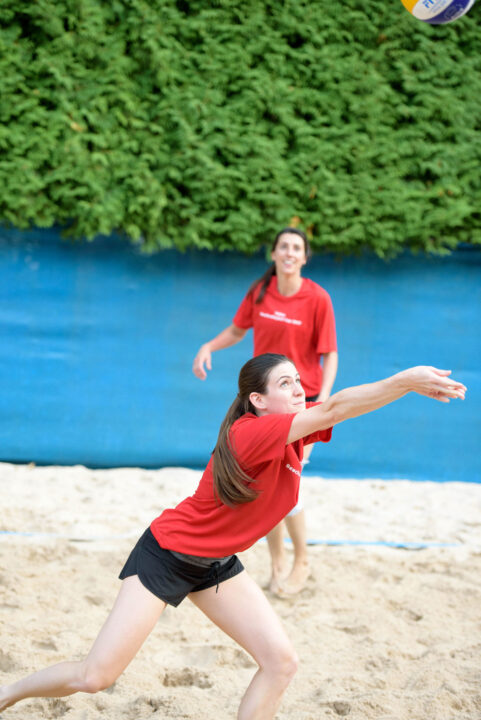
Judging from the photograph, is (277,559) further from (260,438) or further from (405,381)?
(405,381)

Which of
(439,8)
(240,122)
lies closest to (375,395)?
(439,8)

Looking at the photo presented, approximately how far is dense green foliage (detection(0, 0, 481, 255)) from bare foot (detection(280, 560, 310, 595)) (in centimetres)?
251

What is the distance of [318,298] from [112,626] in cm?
223

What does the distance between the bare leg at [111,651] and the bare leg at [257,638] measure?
0.20m

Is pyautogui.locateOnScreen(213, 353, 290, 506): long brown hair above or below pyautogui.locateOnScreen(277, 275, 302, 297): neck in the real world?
below

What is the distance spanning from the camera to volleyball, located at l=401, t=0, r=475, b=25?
13.2ft

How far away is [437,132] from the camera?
18.2 ft

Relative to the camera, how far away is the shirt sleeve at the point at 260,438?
2.01 m

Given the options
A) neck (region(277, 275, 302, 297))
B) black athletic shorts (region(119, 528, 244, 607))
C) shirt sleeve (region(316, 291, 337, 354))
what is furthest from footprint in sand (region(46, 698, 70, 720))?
neck (region(277, 275, 302, 297))

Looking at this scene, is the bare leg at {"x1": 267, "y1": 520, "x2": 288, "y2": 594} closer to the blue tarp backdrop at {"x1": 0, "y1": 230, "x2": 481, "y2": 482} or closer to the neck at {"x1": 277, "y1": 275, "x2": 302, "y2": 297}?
the neck at {"x1": 277, "y1": 275, "x2": 302, "y2": 297}

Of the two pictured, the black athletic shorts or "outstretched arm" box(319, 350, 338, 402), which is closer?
the black athletic shorts

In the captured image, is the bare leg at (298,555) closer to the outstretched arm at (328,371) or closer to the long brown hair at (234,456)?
the outstretched arm at (328,371)

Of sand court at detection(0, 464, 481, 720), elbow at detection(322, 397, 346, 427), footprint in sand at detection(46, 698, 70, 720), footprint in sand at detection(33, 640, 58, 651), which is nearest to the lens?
elbow at detection(322, 397, 346, 427)

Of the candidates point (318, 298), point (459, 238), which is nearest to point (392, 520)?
point (318, 298)
